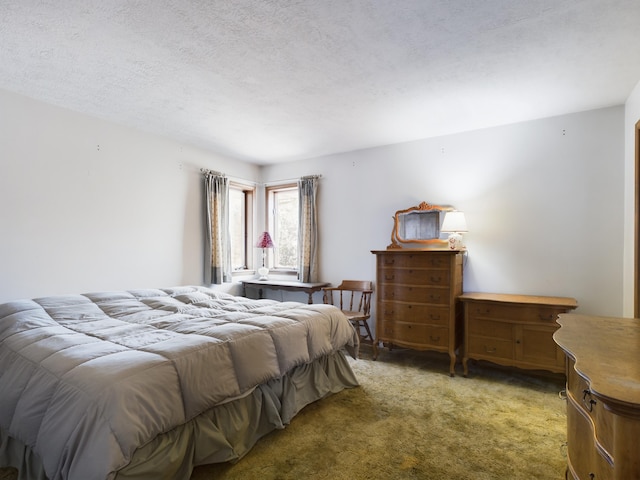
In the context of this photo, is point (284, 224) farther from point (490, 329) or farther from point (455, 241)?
point (490, 329)

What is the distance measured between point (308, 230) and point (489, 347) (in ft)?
8.89

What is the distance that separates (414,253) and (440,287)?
0.43 meters

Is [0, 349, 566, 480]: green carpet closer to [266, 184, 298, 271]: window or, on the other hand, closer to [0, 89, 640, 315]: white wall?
[0, 89, 640, 315]: white wall

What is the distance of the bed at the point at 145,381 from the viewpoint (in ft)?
4.62

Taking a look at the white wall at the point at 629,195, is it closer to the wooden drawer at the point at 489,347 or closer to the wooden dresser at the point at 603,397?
the wooden drawer at the point at 489,347

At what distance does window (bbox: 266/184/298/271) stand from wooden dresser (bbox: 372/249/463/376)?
1869mm

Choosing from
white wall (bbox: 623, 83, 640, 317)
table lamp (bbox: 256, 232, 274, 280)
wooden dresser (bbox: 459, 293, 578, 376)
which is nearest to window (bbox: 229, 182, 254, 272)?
table lamp (bbox: 256, 232, 274, 280)

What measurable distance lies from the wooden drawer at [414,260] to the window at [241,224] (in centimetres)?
244

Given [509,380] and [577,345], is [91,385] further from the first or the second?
[509,380]

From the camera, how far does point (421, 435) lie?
7.38ft

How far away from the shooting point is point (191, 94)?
3.03 meters

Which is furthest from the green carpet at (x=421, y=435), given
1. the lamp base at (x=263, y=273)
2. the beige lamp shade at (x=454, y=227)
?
the lamp base at (x=263, y=273)

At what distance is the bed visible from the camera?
141 cm

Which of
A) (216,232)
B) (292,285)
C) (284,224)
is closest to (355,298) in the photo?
(292,285)
